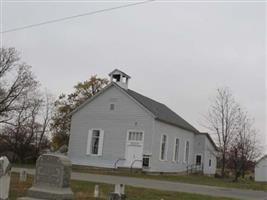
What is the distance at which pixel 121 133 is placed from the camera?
35344mm

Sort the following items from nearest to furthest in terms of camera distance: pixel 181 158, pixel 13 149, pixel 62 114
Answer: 1. pixel 181 158
2. pixel 13 149
3. pixel 62 114

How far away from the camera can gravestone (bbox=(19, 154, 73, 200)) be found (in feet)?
39.1

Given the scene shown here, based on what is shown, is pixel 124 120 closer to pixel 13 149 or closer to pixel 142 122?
pixel 142 122

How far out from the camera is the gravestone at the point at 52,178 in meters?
11.9

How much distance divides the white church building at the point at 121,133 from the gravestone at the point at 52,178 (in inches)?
871

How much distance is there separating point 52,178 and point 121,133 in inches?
916

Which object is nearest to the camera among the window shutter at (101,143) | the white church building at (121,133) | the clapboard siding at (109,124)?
the white church building at (121,133)

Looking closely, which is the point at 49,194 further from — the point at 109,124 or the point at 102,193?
the point at 109,124

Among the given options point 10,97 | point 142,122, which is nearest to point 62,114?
point 10,97

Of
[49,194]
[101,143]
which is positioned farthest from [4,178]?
[101,143]

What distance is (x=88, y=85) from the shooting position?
55812 mm

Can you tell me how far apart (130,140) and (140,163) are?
195cm

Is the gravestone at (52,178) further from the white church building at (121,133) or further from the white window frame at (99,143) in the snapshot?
the white window frame at (99,143)

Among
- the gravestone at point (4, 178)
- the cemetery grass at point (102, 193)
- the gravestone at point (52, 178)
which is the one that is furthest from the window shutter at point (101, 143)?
the gravestone at point (52, 178)
